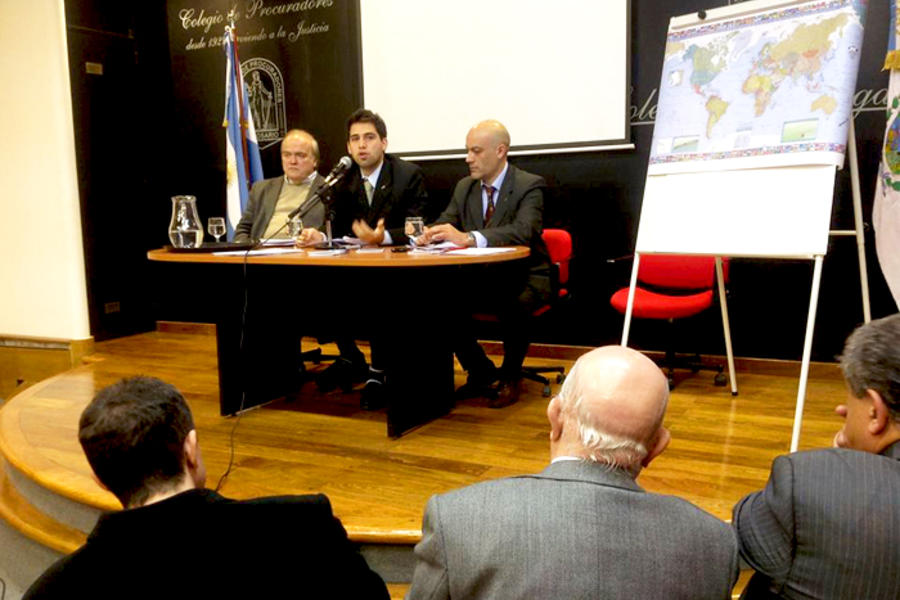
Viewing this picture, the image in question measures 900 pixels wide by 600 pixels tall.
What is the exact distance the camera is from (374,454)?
311 centimetres

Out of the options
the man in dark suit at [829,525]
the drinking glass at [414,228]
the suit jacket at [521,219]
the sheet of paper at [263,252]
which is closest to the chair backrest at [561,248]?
the suit jacket at [521,219]

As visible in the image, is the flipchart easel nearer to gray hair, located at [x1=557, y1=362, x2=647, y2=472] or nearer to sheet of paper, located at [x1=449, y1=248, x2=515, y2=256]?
sheet of paper, located at [x1=449, y1=248, x2=515, y2=256]

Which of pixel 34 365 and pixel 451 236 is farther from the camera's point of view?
pixel 34 365

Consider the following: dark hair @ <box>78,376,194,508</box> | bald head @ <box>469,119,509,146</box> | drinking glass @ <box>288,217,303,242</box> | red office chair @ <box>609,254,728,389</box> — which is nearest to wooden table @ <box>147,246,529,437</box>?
drinking glass @ <box>288,217,303,242</box>

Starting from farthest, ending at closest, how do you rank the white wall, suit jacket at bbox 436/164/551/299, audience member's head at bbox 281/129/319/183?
the white wall < audience member's head at bbox 281/129/319/183 < suit jacket at bbox 436/164/551/299

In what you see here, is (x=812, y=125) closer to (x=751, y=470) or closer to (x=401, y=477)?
(x=751, y=470)

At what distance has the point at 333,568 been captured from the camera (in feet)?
4.22

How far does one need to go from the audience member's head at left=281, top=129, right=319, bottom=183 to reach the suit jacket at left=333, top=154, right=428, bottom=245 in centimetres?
42

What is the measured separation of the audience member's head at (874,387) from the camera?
133 centimetres

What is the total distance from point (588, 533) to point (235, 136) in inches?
192

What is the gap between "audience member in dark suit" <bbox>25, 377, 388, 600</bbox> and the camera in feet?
3.64

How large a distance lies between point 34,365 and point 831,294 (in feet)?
17.6

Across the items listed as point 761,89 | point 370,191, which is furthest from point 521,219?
point 761,89

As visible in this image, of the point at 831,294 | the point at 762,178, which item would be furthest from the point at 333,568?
the point at 831,294
